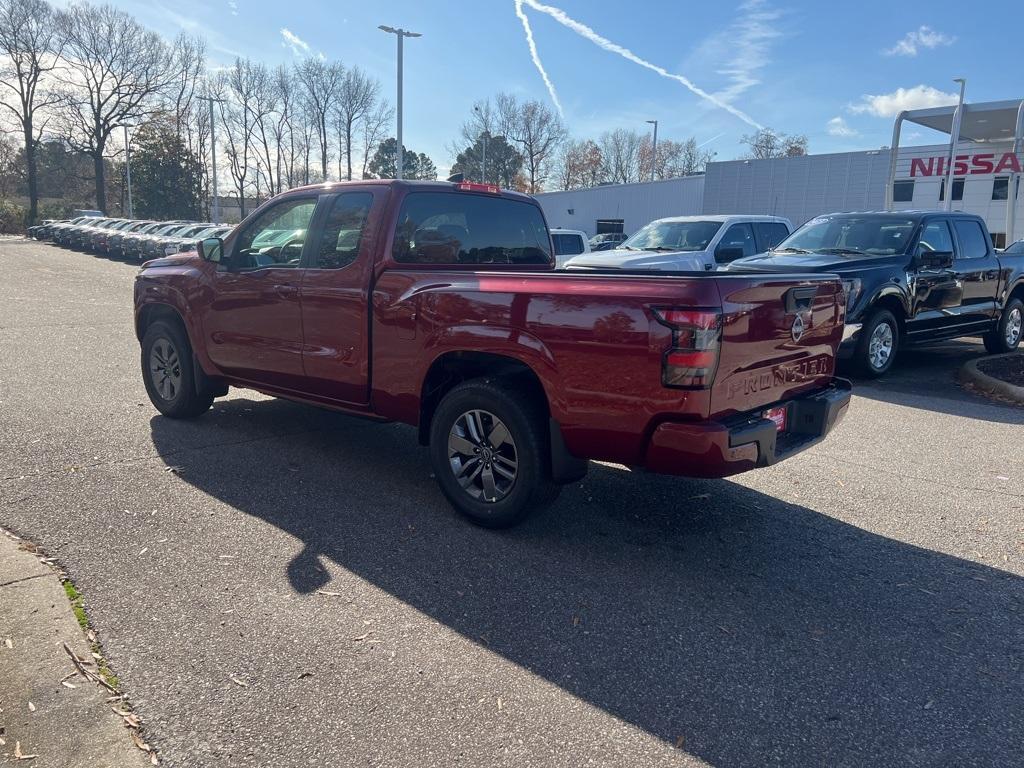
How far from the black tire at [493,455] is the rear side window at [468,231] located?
3.68ft

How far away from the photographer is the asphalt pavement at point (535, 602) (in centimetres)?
262

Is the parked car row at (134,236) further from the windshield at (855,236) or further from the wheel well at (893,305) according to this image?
the wheel well at (893,305)

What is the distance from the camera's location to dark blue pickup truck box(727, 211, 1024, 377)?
8.88 m

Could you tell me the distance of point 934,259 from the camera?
9.09 m

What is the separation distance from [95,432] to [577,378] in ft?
13.9

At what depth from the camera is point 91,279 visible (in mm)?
22016

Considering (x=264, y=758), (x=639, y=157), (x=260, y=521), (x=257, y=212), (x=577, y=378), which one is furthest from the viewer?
(x=639, y=157)

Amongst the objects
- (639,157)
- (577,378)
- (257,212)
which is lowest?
(577,378)

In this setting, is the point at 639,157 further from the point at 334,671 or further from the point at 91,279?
the point at 334,671

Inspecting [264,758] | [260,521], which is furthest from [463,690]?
[260,521]

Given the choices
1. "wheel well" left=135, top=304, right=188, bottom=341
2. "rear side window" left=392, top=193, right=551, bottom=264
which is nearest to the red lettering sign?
"rear side window" left=392, top=193, right=551, bottom=264

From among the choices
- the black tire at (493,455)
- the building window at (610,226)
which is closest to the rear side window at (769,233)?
the black tire at (493,455)

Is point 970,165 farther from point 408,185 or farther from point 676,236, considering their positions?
point 408,185

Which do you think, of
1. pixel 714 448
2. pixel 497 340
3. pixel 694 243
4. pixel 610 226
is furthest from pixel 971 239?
pixel 610 226
